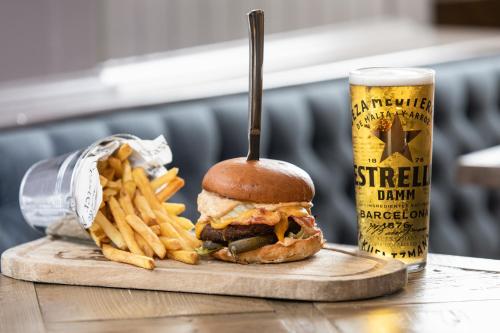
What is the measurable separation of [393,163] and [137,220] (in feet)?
1.28

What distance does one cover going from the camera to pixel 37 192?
5.25 feet

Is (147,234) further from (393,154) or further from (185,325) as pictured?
(393,154)

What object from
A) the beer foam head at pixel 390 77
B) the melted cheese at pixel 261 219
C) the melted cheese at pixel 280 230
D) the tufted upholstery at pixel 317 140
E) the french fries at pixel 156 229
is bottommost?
the tufted upholstery at pixel 317 140

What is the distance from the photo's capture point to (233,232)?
1.38 m

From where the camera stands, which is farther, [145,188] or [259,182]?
[145,188]

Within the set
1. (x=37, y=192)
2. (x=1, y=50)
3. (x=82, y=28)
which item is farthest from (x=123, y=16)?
(x=37, y=192)

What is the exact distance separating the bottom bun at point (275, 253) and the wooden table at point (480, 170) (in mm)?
1015

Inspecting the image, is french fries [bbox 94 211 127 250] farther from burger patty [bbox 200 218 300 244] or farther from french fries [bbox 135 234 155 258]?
burger patty [bbox 200 218 300 244]

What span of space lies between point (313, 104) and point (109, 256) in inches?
63.9

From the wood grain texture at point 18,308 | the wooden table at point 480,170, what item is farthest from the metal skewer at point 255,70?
the wooden table at point 480,170

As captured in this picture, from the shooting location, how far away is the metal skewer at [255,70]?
1.38m

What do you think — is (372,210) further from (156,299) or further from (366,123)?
(156,299)

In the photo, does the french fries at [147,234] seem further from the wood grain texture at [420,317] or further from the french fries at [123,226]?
the wood grain texture at [420,317]

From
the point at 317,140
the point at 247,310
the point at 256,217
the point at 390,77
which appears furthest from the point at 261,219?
the point at 317,140
